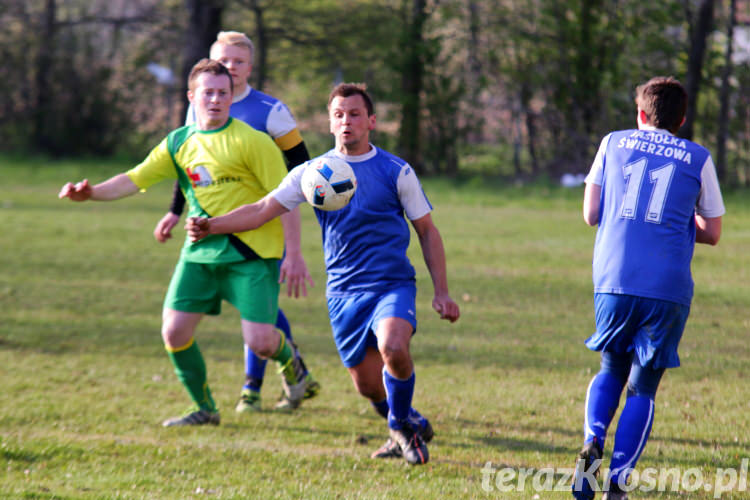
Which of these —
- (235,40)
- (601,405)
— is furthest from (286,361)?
(601,405)

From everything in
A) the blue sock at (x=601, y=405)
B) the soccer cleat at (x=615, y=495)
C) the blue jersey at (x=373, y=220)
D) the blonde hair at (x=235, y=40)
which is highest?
the blonde hair at (x=235, y=40)

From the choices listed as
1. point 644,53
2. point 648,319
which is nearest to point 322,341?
point 648,319

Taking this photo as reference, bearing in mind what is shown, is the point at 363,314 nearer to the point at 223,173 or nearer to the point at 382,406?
the point at 382,406

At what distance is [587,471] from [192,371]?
2.59 m

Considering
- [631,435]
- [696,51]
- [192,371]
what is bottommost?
[192,371]

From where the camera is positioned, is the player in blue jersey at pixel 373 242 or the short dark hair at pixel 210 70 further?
the short dark hair at pixel 210 70

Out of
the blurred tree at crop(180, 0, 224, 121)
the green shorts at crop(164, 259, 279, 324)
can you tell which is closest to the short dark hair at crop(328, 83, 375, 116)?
the green shorts at crop(164, 259, 279, 324)

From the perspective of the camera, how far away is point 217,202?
5258 millimetres

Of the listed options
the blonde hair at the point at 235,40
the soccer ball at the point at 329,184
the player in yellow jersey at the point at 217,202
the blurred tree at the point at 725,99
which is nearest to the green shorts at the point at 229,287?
the player in yellow jersey at the point at 217,202

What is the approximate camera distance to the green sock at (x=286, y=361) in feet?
19.2

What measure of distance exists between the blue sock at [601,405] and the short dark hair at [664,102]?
1.21 m

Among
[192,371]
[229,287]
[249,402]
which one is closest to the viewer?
[229,287]

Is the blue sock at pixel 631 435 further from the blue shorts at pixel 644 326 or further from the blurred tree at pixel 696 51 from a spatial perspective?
the blurred tree at pixel 696 51

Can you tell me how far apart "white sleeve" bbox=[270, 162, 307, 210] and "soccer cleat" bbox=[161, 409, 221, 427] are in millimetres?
1638
